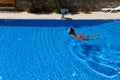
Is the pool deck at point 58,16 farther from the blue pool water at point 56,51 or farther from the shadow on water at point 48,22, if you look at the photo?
the blue pool water at point 56,51

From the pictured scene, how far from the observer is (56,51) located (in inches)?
448

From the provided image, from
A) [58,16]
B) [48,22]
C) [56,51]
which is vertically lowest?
[56,51]

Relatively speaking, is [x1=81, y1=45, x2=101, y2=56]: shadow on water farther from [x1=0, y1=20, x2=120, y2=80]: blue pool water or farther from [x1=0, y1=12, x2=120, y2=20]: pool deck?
[x1=0, y1=12, x2=120, y2=20]: pool deck

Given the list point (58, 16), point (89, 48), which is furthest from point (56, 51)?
point (58, 16)

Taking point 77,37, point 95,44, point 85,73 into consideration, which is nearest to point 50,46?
point 77,37

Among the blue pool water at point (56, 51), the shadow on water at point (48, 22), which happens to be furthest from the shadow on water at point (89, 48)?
the shadow on water at point (48, 22)

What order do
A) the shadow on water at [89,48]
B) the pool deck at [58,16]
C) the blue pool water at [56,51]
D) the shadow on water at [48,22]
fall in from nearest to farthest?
the blue pool water at [56,51] < the shadow on water at [89,48] < the shadow on water at [48,22] < the pool deck at [58,16]

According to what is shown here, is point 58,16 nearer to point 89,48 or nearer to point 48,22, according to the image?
point 48,22

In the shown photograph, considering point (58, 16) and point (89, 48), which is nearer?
point (89, 48)

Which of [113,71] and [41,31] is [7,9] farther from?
[113,71]

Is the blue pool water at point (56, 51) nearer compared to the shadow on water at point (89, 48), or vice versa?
the blue pool water at point (56, 51)

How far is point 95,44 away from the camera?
12086mm

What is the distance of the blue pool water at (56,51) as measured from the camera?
951 cm

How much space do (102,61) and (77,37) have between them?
1.87m
